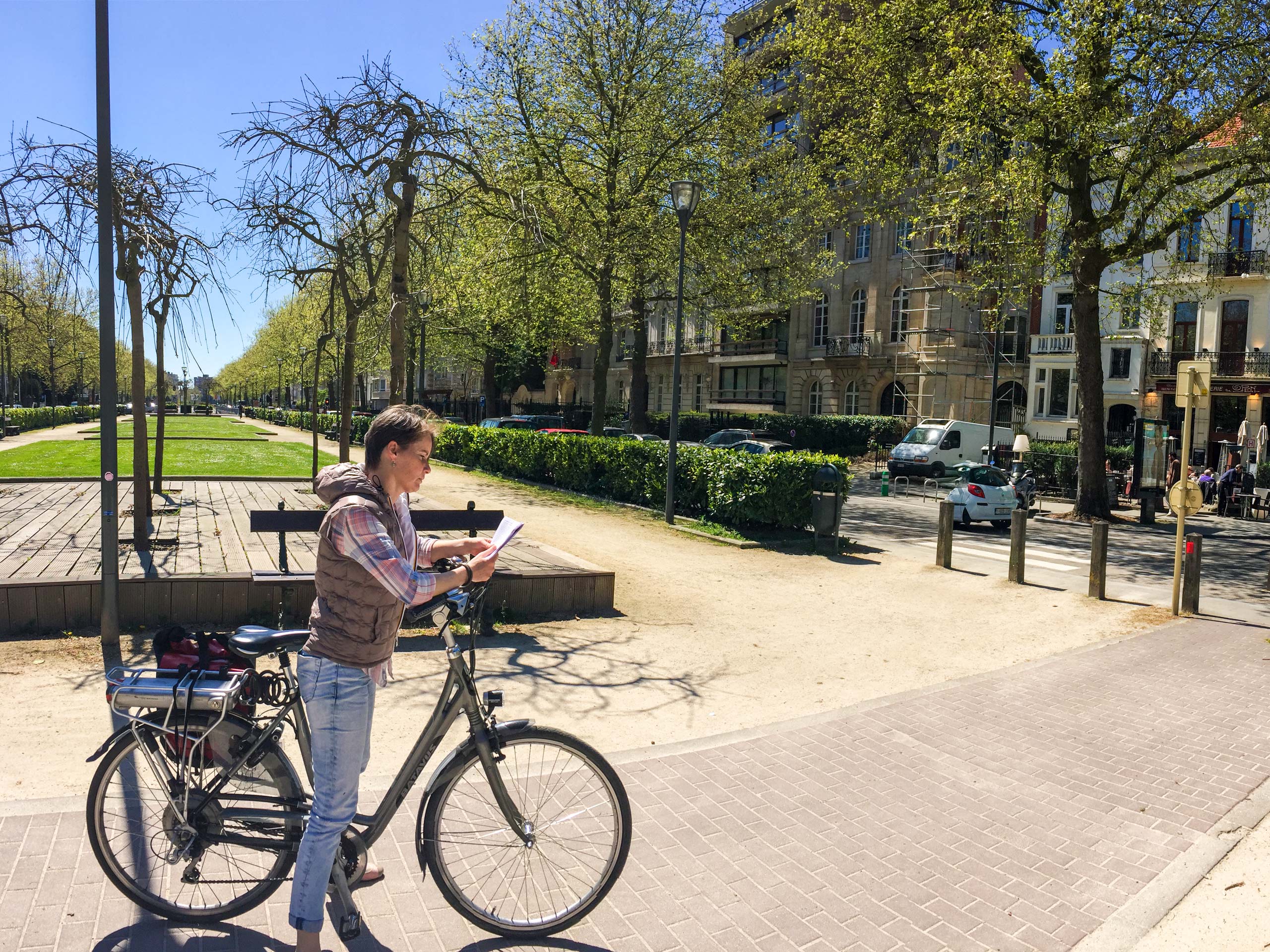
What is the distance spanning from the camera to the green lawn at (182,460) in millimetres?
18875

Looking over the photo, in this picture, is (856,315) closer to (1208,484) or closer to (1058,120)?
(1208,484)

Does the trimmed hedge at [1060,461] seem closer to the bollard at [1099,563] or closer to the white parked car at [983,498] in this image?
the white parked car at [983,498]

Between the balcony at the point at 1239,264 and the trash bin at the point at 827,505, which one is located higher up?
the balcony at the point at 1239,264

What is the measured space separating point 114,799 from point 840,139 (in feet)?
69.0

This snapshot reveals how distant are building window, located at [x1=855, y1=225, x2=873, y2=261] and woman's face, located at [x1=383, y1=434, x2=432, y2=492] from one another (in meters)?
45.2

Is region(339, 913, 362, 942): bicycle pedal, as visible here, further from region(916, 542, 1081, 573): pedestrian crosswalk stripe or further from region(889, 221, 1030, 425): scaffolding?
region(889, 221, 1030, 425): scaffolding

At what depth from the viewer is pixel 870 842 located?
405 cm

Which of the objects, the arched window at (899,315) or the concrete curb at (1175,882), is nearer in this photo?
the concrete curb at (1175,882)

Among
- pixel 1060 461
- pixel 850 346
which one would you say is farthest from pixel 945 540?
pixel 850 346

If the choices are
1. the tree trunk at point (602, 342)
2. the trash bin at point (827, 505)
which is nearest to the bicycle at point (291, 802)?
the trash bin at point (827, 505)

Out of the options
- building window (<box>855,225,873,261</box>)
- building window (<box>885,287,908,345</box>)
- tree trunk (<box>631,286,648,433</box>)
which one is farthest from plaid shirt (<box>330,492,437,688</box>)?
building window (<box>855,225,873,261</box>)

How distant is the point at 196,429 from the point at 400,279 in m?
40.5

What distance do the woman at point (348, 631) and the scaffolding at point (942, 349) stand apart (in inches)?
1575

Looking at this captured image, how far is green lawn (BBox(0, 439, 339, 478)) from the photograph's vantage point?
61.9 ft
